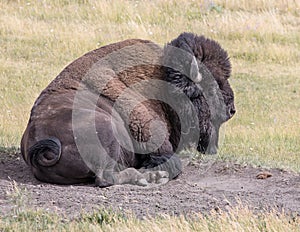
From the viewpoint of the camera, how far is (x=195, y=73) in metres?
7.37

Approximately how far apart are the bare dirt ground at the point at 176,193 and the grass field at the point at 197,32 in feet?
4.43

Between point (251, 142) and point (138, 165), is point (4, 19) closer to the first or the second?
point (251, 142)

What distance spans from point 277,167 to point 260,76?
7.59 meters

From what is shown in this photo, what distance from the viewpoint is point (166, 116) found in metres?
7.47

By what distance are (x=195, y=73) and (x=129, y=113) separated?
2.65 ft

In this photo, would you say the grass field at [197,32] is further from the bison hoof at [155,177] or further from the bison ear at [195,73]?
the bison hoof at [155,177]

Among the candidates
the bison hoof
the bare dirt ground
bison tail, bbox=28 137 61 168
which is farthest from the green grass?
the bison hoof

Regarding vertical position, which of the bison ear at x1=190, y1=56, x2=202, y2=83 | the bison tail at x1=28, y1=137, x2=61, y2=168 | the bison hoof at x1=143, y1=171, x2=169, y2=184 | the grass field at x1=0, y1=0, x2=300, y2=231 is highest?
the bison ear at x1=190, y1=56, x2=202, y2=83

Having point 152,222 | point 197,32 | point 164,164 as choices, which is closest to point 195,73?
point 164,164

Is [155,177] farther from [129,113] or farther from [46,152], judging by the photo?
[46,152]

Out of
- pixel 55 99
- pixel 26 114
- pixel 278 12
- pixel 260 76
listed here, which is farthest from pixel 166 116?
pixel 278 12

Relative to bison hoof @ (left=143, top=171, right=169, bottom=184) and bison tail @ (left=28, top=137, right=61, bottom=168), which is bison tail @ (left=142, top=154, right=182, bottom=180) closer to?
bison hoof @ (left=143, top=171, right=169, bottom=184)

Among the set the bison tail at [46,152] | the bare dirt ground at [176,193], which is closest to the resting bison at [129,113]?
the bison tail at [46,152]

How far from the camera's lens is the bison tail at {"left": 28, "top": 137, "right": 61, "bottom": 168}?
6.53 m
